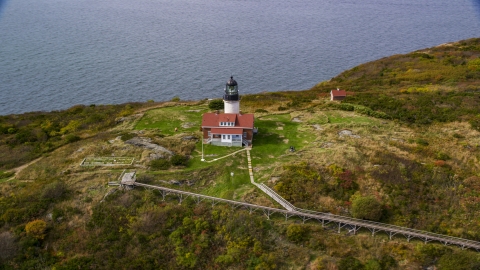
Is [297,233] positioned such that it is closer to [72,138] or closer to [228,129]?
[228,129]

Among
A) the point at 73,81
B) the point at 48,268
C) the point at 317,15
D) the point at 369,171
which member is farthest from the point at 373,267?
the point at 317,15

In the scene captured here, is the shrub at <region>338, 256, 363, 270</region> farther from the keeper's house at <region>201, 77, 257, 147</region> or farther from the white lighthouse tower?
the white lighthouse tower

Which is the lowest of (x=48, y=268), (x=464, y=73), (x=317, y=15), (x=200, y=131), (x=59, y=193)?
(x=48, y=268)

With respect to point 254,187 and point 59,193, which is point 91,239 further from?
point 254,187

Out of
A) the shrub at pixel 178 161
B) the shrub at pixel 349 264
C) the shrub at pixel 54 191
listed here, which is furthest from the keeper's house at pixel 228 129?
the shrub at pixel 349 264

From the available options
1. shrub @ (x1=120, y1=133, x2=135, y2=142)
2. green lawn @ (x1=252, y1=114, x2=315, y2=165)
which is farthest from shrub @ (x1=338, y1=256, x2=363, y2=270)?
shrub @ (x1=120, y1=133, x2=135, y2=142)

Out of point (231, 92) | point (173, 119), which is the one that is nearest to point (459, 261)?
point (231, 92)
